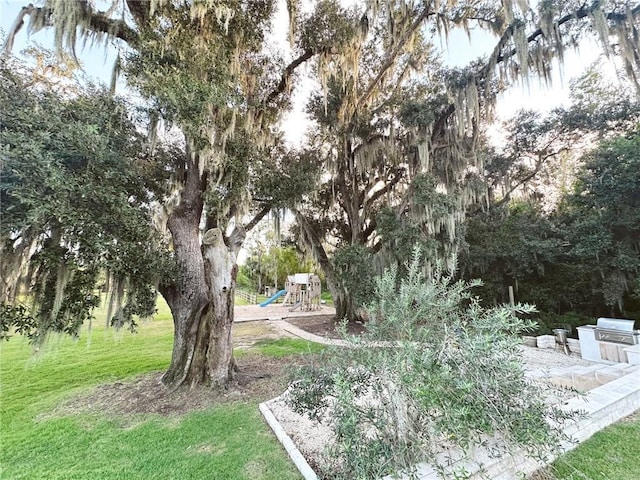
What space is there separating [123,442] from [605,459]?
4.31 metres

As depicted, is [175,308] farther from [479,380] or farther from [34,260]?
[479,380]

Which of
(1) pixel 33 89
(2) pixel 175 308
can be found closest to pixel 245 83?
(1) pixel 33 89

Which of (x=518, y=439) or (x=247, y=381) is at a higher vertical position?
(x=518, y=439)

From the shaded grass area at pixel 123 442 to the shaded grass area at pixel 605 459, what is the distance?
6.60 feet

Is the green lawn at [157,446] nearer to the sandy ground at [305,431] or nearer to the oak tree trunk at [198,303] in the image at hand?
the sandy ground at [305,431]

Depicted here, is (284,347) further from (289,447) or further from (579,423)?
(579,423)

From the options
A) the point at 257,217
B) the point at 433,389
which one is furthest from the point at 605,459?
the point at 257,217

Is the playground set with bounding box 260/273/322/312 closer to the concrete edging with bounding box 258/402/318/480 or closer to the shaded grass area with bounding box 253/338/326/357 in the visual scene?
the shaded grass area with bounding box 253/338/326/357

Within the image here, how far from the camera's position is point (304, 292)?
13734 mm

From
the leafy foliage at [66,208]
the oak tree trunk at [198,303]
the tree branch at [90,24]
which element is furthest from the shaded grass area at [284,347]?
the tree branch at [90,24]

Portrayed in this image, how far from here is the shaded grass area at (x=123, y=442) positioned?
2381mm

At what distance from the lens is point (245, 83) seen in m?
5.01

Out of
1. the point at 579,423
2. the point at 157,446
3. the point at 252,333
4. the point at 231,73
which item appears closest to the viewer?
the point at 579,423

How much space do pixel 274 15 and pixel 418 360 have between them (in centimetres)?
570
